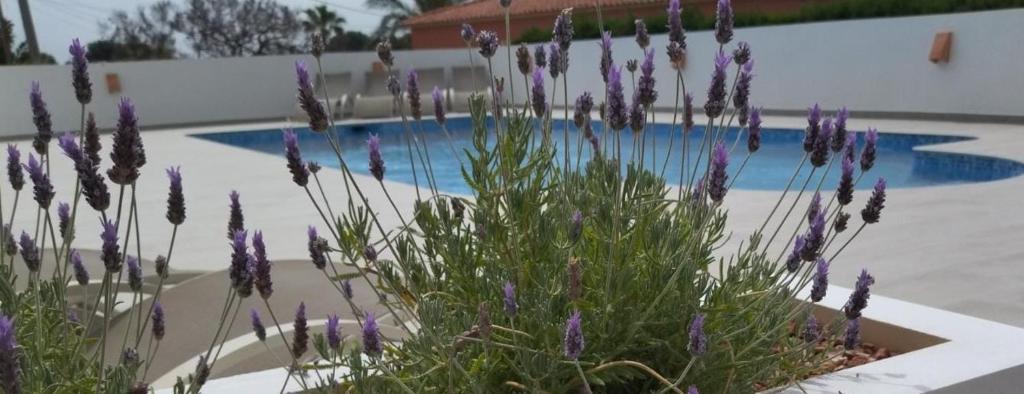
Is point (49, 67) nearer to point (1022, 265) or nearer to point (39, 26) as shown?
point (39, 26)

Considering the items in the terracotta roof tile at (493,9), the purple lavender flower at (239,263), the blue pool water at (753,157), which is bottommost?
the blue pool water at (753,157)

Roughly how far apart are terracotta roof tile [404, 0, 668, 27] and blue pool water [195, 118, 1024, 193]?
854 cm

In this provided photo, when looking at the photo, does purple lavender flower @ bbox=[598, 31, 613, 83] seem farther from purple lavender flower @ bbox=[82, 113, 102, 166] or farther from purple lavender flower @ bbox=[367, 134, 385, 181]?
purple lavender flower @ bbox=[82, 113, 102, 166]

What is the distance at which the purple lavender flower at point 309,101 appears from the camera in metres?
1.47

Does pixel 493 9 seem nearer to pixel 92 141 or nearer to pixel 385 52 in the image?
pixel 385 52

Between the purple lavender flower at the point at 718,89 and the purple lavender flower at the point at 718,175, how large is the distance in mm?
101

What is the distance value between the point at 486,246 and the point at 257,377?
23.3 inches

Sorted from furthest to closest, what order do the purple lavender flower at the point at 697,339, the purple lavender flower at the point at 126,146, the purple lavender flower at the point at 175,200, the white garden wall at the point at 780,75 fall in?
the white garden wall at the point at 780,75
the purple lavender flower at the point at 697,339
the purple lavender flower at the point at 175,200
the purple lavender flower at the point at 126,146

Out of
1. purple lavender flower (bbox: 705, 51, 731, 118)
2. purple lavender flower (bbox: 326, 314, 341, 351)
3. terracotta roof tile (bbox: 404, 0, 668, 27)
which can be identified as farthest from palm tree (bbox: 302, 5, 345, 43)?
purple lavender flower (bbox: 326, 314, 341, 351)

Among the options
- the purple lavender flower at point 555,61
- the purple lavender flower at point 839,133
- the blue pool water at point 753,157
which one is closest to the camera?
the purple lavender flower at point 839,133

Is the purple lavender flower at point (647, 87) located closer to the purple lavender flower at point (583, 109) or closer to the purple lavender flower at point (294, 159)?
the purple lavender flower at point (583, 109)

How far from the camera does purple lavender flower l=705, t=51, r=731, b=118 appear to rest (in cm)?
170

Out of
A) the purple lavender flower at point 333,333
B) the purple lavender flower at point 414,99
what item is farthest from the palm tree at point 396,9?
the purple lavender flower at point 333,333

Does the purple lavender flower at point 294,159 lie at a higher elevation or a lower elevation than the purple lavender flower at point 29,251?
higher
